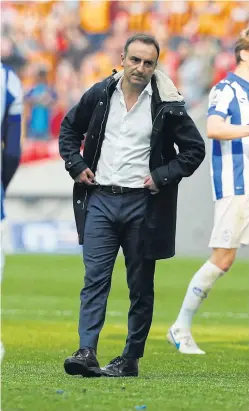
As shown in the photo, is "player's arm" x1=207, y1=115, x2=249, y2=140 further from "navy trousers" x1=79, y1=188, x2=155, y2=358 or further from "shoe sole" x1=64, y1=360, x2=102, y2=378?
"shoe sole" x1=64, y1=360, x2=102, y2=378

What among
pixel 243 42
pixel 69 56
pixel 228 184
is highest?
pixel 69 56

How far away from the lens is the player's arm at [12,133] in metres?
5.73

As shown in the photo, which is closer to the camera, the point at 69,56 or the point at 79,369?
the point at 79,369

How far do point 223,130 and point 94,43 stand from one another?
17.5 metres

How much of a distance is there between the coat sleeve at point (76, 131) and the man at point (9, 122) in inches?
17.8

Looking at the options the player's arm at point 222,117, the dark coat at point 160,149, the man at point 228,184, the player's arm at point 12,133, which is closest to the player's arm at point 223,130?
the player's arm at point 222,117

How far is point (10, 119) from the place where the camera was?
579cm

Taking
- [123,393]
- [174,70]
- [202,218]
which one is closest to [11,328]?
[123,393]

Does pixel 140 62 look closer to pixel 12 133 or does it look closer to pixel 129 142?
pixel 129 142

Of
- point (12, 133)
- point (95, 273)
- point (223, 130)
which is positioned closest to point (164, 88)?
point (12, 133)

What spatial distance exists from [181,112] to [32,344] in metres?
2.99

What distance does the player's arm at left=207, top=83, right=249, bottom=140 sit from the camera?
7.60 m

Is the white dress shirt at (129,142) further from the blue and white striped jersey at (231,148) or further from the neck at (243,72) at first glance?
the neck at (243,72)

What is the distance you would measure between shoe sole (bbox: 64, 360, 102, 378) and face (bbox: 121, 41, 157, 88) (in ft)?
5.19
